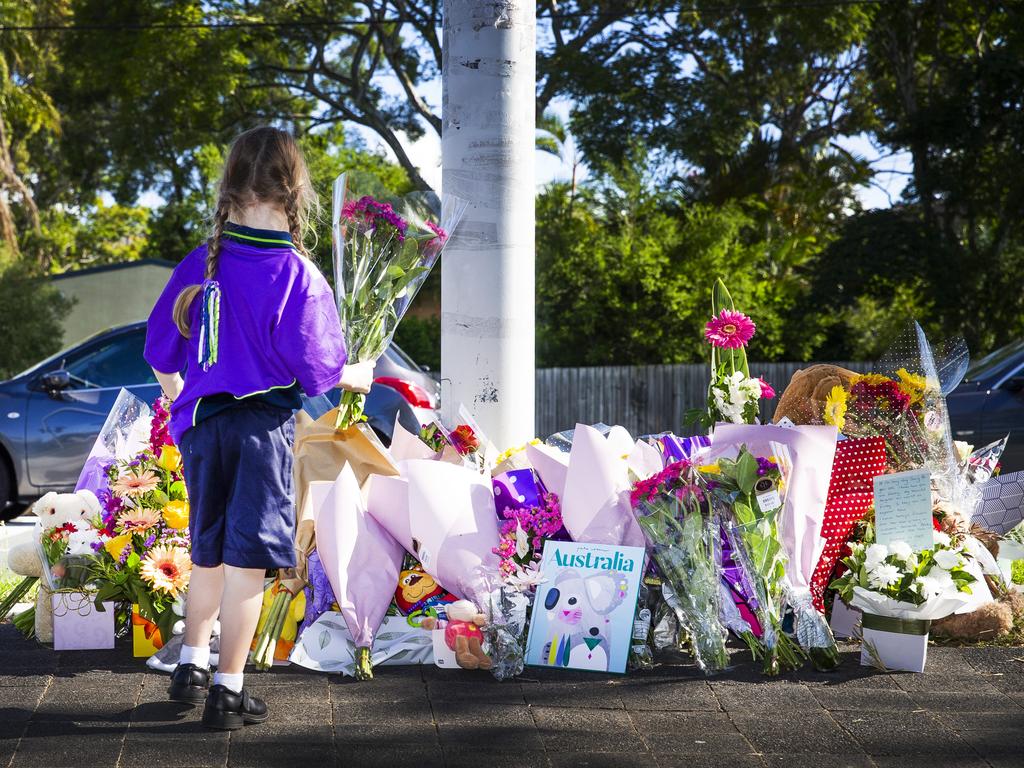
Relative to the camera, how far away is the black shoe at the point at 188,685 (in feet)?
11.0

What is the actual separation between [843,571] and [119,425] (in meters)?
2.89

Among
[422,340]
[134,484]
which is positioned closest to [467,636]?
[134,484]

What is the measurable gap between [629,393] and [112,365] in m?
8.56

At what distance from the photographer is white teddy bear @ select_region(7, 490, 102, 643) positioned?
13.6 ft

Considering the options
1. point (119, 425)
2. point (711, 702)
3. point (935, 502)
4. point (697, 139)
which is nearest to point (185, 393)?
point (119, 425)

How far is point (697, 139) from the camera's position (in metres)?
18.2

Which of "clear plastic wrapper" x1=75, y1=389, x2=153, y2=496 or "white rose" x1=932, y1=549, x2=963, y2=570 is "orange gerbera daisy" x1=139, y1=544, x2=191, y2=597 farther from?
"white rose" x1=932, y1=549, x2=963, y2=570

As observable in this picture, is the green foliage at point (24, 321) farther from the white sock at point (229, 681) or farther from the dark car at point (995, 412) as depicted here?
the white sock at point (229, 681)

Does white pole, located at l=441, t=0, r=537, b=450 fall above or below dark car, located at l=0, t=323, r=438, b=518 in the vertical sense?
above

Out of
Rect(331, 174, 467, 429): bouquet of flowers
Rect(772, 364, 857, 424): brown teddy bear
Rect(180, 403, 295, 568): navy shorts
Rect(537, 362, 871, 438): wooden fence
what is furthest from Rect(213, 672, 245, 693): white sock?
Rect(537, 362, 871, 438): wooden fence

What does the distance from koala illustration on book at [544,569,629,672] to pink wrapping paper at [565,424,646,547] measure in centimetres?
14

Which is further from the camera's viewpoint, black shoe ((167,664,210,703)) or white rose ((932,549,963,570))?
white rose ((932,549,963,570))

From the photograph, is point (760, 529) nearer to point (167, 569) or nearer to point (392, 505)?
point (392, 505)

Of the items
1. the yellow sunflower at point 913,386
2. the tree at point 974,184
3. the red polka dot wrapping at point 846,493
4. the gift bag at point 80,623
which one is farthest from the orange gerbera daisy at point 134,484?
the tree at point 974,184
